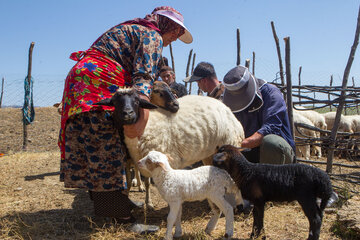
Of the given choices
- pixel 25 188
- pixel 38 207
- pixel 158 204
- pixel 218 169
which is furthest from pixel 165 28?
pixel 25 188

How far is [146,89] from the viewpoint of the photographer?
3.16 metres

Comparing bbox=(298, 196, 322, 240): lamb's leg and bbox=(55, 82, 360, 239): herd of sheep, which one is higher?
bbox=(55, 82, 360, 239): herd of sheep

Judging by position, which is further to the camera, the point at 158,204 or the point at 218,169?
the point at 158,204

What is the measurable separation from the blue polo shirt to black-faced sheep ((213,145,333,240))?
3.29 feet

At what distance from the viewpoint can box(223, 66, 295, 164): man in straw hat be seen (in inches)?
144

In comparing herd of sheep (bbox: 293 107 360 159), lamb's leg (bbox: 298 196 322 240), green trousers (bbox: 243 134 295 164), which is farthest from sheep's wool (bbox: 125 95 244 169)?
herd of sheep (bbox: 293 107 360 159)

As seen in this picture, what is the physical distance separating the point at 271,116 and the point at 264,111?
0.49 feet

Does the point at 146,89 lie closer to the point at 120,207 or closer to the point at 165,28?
the point at 165,28

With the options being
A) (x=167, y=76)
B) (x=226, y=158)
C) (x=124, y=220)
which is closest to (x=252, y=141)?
(x=226, y=158)

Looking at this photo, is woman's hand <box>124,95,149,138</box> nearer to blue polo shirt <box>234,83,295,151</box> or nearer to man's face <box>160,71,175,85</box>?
blue polo shirt <box>234,83,295,151</box>

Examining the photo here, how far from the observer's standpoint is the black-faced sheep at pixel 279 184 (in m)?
2.61

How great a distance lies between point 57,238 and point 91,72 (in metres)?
1.66

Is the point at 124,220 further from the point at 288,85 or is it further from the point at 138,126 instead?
the point at 288,85

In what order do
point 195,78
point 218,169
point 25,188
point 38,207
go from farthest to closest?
point 195,78, point 25,188, point 38,207, point 218,169
